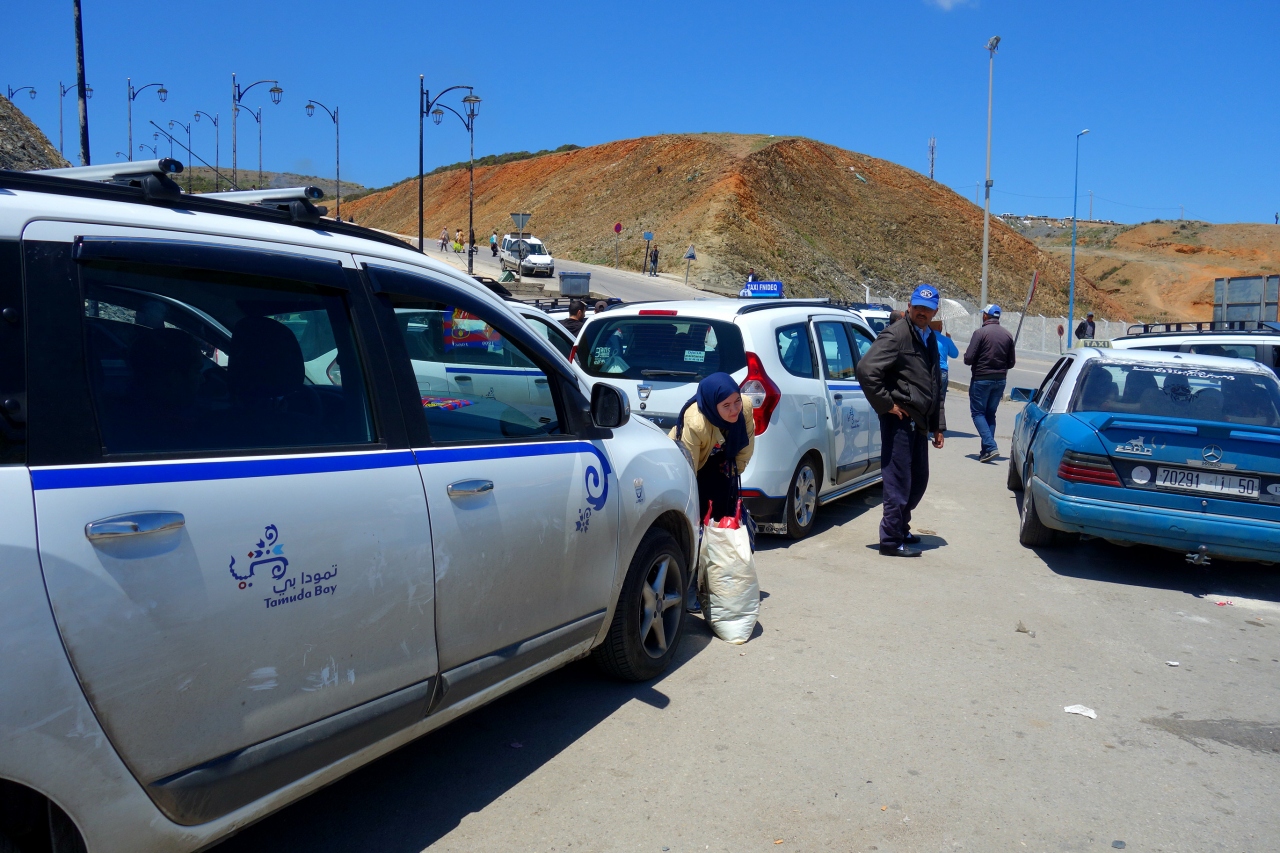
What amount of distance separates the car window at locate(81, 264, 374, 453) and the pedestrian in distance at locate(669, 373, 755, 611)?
2.48 m

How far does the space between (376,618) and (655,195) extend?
73.9 meters

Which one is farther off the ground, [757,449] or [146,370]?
[146,370]

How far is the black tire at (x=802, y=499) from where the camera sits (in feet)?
23.1

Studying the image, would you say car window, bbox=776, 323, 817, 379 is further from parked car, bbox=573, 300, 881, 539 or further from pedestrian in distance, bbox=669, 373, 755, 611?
pedestrian in distance, bbox=669, 373, 755, 611

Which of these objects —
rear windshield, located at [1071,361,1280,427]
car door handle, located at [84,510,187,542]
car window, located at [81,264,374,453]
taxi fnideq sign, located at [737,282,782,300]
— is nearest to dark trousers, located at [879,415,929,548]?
rear windshield, located at [1071,361,1280,427]

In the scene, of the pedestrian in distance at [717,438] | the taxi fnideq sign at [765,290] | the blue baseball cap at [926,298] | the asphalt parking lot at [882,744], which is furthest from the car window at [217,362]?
the taxi fnideq sign at [765,290]

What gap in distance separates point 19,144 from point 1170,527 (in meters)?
29.7

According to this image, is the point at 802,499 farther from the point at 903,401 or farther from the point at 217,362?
the point at 217,362

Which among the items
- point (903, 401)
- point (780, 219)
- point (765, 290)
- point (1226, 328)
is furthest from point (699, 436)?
point (780, 219)

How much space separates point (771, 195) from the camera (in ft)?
228

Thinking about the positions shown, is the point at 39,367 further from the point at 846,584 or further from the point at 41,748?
the point at 846,584

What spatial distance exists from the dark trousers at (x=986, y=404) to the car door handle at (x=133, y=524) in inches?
400

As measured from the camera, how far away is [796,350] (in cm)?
715

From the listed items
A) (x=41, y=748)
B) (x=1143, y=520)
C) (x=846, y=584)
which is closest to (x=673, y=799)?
(x=41, y=748)
